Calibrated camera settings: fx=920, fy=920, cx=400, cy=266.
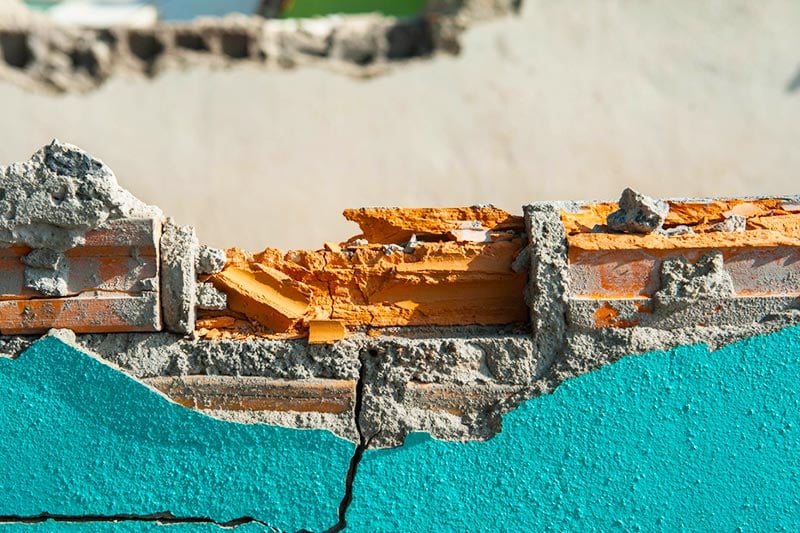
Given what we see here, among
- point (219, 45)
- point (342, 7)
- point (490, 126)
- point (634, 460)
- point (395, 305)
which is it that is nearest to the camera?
point (634, 460)

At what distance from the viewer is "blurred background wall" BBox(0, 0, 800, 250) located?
5652 millimetres

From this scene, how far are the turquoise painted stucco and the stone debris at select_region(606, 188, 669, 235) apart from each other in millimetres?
294

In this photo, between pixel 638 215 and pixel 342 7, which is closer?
pixel 638 215

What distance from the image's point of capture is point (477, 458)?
2074 mm

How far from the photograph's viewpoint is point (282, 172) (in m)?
5.72

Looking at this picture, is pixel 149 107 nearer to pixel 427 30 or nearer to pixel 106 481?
pixel 427 30

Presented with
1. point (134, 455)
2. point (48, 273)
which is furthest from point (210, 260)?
point (134, 455)

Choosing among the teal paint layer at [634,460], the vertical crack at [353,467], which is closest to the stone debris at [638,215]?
the teal paint layer at [634,460]

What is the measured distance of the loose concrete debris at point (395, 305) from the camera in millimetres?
2088

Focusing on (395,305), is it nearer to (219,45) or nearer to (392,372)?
(392,372)

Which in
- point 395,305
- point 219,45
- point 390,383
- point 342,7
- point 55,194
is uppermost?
point 342,7

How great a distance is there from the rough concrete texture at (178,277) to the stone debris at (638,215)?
991 mm

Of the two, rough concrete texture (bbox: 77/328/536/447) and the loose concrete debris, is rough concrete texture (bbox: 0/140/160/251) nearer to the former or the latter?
the loose concrete debris

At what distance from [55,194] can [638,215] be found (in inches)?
52.4
